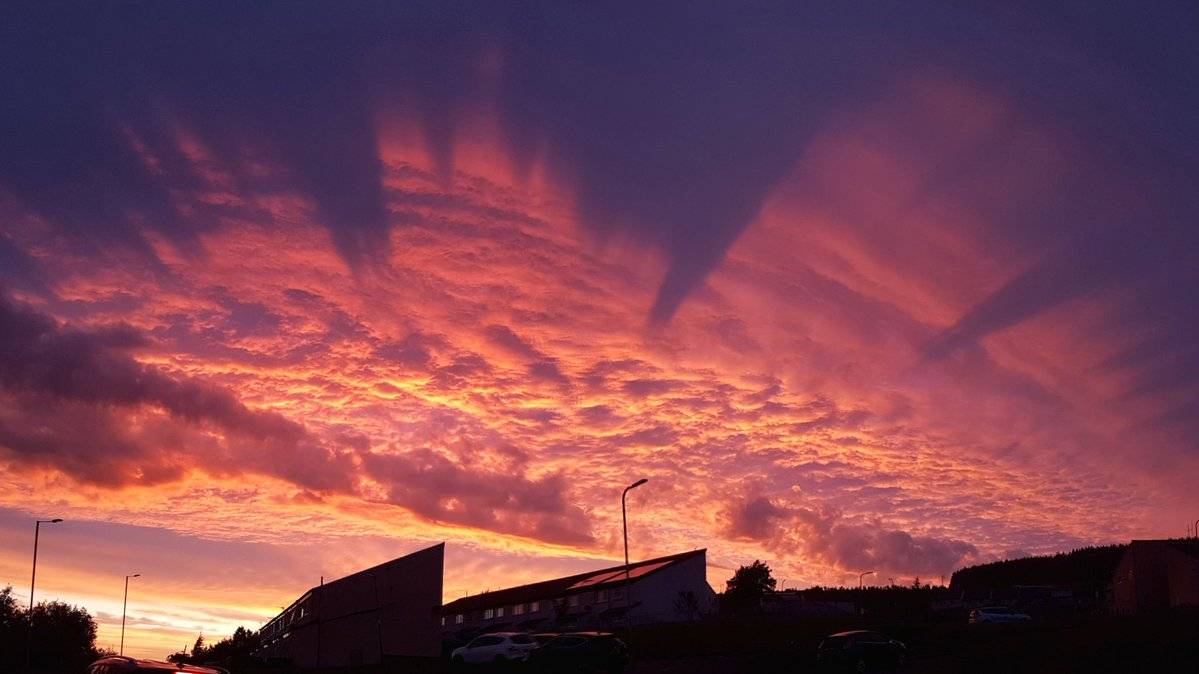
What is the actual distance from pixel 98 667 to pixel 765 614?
7868 centimetres

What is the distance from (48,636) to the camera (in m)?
123

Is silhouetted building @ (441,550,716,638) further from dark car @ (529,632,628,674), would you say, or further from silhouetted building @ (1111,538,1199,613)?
silhouetted building @ (1111,538,1199,613)

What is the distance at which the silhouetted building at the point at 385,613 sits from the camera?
7256 cm

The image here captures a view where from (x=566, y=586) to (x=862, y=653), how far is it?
67138 mm

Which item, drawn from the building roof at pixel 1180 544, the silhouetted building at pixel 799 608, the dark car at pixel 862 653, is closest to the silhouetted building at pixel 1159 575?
the building roof at pixel 1180 544

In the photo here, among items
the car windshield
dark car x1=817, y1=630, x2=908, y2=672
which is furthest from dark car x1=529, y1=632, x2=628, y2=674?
dark car x1=817, y1=630, x2=908, y2=672

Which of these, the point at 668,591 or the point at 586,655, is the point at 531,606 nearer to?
the point at 668,591

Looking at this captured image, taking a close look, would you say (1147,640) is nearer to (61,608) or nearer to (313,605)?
(313,605)

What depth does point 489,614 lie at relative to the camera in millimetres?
122312

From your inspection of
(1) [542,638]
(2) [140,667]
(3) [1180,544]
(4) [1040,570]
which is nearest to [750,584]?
(4) [1040,570]

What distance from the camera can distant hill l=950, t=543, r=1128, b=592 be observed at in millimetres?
158750

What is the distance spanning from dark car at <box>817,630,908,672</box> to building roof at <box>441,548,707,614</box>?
48.6 m

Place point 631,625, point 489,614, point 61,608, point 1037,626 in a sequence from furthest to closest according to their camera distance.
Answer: point 61,608 → point 489,614 → point 631,625 → point 1037,626

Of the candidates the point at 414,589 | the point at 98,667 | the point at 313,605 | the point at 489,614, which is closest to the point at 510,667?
the point at 414,589
